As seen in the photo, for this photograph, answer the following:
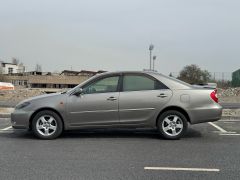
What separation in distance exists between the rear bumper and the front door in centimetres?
178

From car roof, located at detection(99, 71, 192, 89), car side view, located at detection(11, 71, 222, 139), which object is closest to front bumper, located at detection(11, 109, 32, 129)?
car side view, located at detection(11, 71, 222, 139)

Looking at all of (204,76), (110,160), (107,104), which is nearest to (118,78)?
(107,104)

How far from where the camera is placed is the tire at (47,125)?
8266mm

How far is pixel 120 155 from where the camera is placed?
22.2 feet

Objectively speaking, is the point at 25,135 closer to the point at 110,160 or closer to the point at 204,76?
the point at 110,160

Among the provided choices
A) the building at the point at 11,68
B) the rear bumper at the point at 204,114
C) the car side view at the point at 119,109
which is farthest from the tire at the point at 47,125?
the building at the point at 11,68

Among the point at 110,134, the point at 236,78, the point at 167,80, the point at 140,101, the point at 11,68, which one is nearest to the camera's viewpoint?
the point at 140,101

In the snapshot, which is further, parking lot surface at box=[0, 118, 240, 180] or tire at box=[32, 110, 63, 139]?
tire at box=[32, 110, 63, 139]

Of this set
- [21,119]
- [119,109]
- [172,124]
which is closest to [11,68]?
[21,119]

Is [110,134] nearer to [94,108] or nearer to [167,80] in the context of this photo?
[94,108]

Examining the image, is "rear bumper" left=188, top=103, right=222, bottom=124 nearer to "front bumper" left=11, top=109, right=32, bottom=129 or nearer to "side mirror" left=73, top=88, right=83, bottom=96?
"side mirror" left=73, top=88, right=83, bottom=96

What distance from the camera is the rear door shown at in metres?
8.23

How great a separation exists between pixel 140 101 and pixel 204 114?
5.04 ft

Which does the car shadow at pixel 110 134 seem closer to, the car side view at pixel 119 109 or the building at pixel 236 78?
the car side view at pixel 119 109
